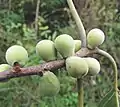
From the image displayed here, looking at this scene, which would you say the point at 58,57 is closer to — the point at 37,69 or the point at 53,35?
the point at 37,69

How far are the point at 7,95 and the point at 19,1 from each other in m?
1.45

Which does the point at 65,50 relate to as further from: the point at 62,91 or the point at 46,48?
the point at 62,91

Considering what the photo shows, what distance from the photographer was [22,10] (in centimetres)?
313

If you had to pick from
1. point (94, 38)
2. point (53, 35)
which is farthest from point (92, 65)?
point (53, 35)

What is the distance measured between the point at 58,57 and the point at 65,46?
0.02 meters

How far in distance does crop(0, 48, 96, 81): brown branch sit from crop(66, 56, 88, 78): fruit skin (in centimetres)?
2

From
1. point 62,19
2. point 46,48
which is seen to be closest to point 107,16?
point 62,19

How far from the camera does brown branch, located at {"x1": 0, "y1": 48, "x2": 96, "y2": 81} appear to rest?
1.69 ft

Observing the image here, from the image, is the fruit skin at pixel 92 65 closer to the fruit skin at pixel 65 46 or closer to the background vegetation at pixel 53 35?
the fruit skin at pixel 65 46

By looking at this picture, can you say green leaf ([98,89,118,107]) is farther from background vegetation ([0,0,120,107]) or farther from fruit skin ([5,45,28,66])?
background vegetation ([0,0,120,107])

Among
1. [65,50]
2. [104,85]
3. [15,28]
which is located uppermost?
[65,50]

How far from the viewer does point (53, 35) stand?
7.92 ft

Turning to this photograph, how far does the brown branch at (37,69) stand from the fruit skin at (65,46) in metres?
0.01

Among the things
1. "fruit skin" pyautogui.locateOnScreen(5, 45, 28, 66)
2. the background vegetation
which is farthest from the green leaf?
the background vegetation
